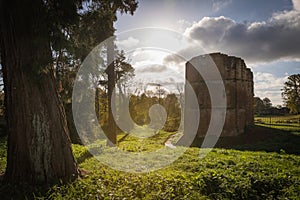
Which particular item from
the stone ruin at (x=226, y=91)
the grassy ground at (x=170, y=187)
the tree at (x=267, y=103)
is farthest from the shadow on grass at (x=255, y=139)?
the tree at (x=267, y=103)

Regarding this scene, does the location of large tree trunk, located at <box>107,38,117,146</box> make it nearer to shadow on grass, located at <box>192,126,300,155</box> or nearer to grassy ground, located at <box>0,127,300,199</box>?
grassy ground, located at <box>0,127,300,199</box>

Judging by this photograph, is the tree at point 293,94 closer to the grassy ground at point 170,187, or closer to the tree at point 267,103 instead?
the tree at point 267,103

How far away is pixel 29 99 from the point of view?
19.4 ft

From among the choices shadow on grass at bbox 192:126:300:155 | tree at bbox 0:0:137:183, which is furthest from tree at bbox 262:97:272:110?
tree at bbox 0:0:137:183

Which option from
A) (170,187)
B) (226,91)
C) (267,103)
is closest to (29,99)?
(170,187)

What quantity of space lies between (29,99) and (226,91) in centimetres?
1946

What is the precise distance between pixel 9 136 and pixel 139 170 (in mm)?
3994

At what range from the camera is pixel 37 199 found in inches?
195

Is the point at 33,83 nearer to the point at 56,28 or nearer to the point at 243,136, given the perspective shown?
the point at 56,28

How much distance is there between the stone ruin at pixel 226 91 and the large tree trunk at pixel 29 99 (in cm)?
1807

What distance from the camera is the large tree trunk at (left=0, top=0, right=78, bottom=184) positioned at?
5.91 m

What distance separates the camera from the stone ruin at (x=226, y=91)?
2217cm

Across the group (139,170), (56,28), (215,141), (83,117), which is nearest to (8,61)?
(56,28)

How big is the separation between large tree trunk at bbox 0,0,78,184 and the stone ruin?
59.3 ft
